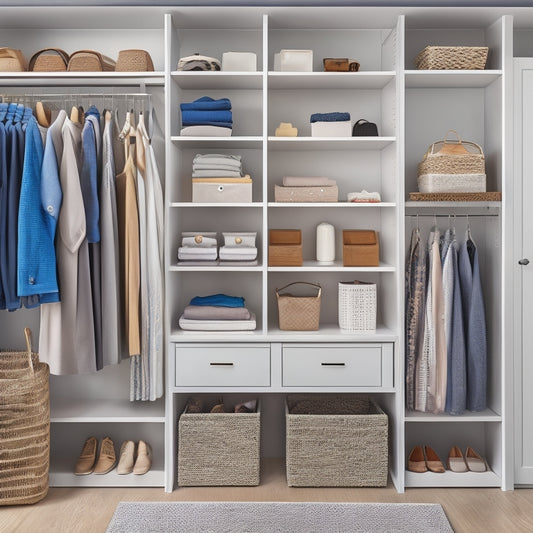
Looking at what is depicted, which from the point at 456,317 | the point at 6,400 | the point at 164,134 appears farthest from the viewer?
the point at 164,134

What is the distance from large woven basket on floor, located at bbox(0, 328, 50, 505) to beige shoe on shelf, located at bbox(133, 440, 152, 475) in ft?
1.52

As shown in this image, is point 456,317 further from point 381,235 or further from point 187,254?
point 187,254

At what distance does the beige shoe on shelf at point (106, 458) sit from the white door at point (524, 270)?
2084 mm

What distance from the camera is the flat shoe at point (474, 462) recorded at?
10.9 feet

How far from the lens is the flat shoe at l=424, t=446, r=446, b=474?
331 centimetres

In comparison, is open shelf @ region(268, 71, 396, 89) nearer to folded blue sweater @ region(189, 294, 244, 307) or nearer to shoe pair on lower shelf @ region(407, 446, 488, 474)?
folded blue sweater @ region(189, 294, 244, 307)

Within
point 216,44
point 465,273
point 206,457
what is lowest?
point 206,457

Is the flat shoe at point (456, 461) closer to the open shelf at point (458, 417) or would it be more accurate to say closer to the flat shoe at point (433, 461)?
the flat shoe at point (433, 461)

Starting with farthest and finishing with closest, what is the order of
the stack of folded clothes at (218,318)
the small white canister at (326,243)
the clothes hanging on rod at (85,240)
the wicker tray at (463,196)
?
the small white canister at (326,243), the stack of folded clothes at (218,318), the wicker tray at (463,196), the clothes hanging on rod at (85,240)

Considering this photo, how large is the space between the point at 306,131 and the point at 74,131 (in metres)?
1.26

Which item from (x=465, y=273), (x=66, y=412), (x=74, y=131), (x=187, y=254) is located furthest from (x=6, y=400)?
(x=465, y=273)

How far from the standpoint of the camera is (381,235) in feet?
11.9

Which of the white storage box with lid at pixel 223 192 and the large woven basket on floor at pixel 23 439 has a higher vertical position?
the white storage box with lid at pixel 223 192

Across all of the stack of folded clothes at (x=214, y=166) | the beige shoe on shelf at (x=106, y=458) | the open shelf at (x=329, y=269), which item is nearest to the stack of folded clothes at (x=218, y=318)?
the open shelf at (x=329, y=269)
